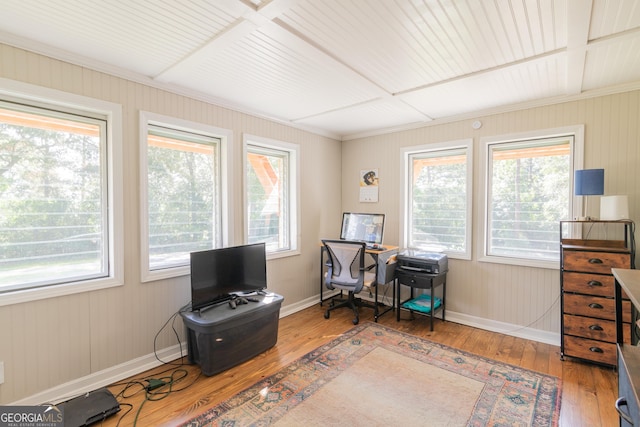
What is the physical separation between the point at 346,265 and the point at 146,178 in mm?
2360

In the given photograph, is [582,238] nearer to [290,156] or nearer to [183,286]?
[290,156]

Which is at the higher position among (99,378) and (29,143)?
(29,143)

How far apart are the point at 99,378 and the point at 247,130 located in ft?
8.74

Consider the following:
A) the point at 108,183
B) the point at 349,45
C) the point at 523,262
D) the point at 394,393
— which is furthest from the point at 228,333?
the point at 523,262

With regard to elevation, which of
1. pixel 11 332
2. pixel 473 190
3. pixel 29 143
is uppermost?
pixel 29 143

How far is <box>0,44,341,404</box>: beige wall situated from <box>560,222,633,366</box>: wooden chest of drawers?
3248 millimetres

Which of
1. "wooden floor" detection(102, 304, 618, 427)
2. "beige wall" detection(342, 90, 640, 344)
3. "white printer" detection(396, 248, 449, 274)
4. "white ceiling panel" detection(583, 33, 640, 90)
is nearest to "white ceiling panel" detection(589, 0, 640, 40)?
"white ceiling panel" detection(583, 33, 640, 90)

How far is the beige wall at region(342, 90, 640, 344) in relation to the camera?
2.72 meters

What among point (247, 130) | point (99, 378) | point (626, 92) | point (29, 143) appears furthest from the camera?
point (247, 130)

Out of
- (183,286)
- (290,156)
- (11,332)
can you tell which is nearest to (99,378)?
(11,332)

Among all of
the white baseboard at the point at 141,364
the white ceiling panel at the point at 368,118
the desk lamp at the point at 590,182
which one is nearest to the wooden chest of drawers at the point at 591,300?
the desk lamp at the point at 590,182

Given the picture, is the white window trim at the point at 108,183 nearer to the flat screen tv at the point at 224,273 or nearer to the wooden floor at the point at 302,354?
the flat screen tv at the point at 224,273

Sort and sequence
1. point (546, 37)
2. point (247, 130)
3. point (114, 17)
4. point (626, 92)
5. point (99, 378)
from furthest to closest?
point (247, 130) < point (626, 92) < point (99, 378) < point (546, 37) < point (114, 17)

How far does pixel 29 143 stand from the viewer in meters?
2.14
